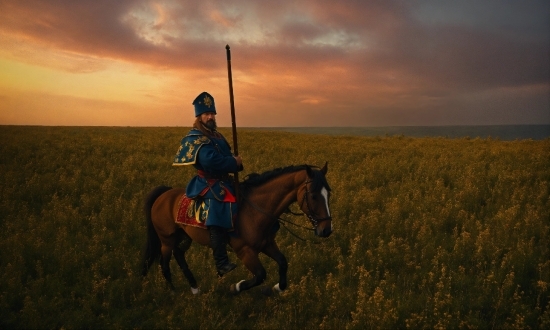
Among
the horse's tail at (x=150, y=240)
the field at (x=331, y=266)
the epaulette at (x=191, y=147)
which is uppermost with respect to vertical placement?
the epaulette at (x=191, y=147)

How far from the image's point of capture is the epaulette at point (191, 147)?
17.9 ft

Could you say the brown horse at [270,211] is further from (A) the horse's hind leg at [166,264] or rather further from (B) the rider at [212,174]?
(A) the horse's hind leg at [166,264]

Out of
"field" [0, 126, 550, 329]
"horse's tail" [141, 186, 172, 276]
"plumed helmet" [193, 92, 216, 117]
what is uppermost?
"plumed helmet" [193, 92, 216, 117]

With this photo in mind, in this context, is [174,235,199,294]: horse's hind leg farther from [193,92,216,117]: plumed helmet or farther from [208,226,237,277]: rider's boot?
[193,92,216,117]: plumed helmet

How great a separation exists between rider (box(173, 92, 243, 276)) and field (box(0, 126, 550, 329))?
3.50ft

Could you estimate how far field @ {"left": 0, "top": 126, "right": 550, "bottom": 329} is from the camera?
546 cm

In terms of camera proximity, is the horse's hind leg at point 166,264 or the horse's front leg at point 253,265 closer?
the horse's front leg at point 253,265

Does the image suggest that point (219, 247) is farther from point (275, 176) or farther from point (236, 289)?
point (275, 176)

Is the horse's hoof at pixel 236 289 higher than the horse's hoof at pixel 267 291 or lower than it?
higher

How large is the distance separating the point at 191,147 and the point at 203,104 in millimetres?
724

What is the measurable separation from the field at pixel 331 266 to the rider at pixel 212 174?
1.07 metres

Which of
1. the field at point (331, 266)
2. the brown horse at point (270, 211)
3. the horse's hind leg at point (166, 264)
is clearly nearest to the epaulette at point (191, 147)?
the brown horse at point (270, 211)

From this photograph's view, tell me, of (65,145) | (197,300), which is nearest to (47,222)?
(197,300)

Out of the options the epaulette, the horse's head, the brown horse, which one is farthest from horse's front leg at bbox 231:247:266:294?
the epaulette
